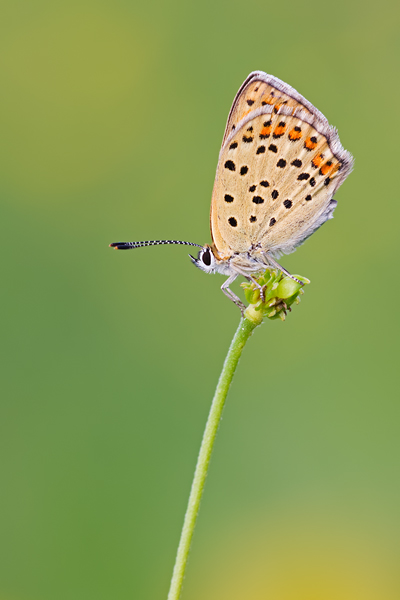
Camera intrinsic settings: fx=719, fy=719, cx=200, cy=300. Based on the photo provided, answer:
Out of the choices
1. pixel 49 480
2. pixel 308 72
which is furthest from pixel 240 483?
pixel 308 72

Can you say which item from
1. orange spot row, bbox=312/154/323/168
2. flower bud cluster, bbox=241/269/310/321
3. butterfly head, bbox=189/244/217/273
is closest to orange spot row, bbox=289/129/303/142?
orange spot row, bbox=312/154/323/168

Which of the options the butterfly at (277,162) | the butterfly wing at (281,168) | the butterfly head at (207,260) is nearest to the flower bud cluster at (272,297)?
the butterfly at (277,162)

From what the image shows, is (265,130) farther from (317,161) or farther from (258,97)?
(317,161)

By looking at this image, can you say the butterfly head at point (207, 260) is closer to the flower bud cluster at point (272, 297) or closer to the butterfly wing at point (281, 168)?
the butterfly wing at point (281, 168)

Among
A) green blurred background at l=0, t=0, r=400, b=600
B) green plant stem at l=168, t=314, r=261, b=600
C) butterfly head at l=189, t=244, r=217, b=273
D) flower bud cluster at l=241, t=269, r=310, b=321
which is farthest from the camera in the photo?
green blurred background at l=0, t=0, r=400, b=600

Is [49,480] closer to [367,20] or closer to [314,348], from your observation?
[314,348]

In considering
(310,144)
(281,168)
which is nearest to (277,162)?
(281,168)

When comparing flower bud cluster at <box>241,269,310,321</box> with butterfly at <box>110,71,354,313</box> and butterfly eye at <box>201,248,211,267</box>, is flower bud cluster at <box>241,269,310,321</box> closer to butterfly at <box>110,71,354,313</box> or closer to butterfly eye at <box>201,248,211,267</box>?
butterfly at <box>110,71,354,313</box>
